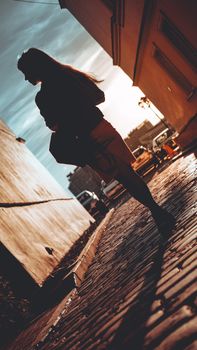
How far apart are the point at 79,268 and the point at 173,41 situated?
7981mm

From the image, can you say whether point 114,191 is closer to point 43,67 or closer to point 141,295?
point 43,67

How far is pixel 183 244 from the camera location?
8.32ft

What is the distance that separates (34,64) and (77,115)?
991 millimetres

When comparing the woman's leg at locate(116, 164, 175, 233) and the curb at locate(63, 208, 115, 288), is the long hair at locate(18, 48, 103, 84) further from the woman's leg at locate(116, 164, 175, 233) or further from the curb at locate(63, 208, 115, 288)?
the curb at locate(63, 208, 115, 288)

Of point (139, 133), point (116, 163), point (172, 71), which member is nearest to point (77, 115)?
point (116, 163)

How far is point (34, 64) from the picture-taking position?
4230mm

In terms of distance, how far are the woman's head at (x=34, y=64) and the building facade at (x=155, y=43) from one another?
14.6ft

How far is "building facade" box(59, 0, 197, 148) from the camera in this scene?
8.46 metres

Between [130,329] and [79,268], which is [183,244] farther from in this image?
[79,268]

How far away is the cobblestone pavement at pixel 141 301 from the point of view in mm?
1595

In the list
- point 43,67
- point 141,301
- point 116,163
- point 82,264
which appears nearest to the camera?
point 141,301

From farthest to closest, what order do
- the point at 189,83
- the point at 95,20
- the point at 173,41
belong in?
1. the point at 95,20
2. the point at 189,83
3. the point at 173,41

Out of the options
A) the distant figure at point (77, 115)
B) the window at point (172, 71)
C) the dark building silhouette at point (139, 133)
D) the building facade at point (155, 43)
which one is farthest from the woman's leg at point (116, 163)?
the dark building silhouette at point (139, 133)

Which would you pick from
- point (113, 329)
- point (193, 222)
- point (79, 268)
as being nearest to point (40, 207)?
point (79, 268)
